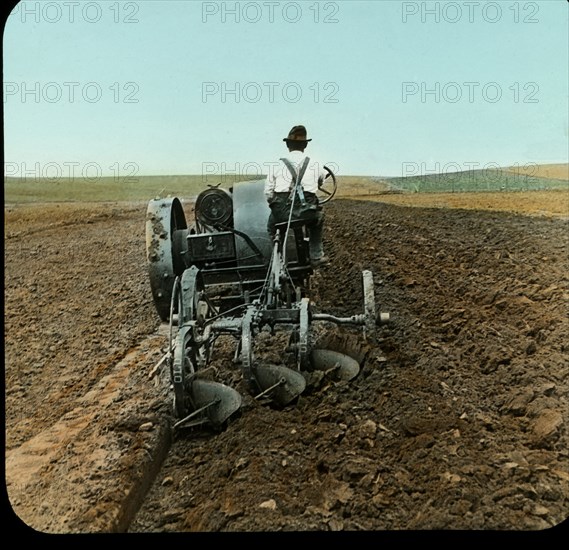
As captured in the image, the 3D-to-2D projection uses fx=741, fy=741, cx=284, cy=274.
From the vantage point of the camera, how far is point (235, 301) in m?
7.50

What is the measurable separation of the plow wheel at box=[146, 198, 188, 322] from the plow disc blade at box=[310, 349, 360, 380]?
2.25 m

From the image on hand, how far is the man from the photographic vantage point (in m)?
6.27

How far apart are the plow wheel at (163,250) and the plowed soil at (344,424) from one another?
56cm

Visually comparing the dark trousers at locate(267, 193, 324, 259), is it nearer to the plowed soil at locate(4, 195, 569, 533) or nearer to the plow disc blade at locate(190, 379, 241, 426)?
the plowed soil at locate(4, 195, 569, 533)

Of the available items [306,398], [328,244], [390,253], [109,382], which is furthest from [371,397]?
[328,244]

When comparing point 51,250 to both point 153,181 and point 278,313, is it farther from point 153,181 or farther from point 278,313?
point 153,181

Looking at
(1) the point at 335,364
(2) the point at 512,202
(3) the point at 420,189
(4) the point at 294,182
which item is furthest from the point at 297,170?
(3) the point at 420,189

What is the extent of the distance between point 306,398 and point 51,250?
334 inches

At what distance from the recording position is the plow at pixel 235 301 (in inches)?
203

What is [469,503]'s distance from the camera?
3594mm

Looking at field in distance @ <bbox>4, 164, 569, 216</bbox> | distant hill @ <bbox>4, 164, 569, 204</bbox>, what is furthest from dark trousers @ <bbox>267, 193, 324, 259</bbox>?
distant hill @ <bbox>4, 164, 569, 204</bbox>

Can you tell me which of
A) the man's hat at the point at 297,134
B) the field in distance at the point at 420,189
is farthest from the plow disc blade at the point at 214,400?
the field in distance at the point at 420,189

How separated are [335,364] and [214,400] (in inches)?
44.1

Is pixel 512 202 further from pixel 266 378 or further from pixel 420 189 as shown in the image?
pixel 266 378
